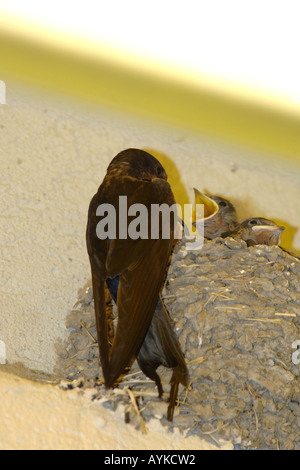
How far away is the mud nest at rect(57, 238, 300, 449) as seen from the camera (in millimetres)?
2387

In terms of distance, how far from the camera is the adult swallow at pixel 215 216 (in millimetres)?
3260

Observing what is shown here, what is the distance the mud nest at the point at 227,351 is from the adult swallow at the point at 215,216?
0.26m

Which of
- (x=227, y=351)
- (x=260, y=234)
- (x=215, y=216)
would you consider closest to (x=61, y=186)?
(x=215, y=216)

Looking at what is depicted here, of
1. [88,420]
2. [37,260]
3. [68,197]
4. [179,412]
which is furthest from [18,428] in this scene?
[68,197]

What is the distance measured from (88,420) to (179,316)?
2.04 ft

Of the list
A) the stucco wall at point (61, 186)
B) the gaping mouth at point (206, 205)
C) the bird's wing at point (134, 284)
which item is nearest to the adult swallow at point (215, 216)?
the gaping mouth at point (206, 205)

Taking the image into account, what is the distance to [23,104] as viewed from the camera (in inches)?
137

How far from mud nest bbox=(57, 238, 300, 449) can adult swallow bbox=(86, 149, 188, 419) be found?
0.10m

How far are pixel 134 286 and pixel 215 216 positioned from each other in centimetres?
101

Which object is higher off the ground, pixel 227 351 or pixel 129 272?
pixel 129 272

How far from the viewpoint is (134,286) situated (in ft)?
7.82

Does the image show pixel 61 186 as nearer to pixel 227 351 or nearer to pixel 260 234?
pixel 260 234

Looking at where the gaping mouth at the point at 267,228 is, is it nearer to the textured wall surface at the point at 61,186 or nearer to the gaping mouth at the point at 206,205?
the gaping mouth at the point at 206,205

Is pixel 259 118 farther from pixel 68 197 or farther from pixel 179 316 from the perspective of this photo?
pixel 68 197
